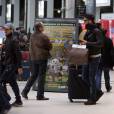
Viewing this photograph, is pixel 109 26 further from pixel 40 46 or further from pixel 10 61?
pixel 10 61

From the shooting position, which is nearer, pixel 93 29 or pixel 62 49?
pixel 93 29

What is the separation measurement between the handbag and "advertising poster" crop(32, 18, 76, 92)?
2094 millimetres

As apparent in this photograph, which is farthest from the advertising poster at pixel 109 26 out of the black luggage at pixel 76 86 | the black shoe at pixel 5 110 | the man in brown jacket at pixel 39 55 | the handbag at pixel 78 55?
the black shoe at pixel 5 110

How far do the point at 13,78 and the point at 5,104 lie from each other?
1352 millimetres

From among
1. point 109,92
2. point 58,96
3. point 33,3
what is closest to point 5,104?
point 58,96

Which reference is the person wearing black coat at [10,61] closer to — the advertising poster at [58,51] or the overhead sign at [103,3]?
the advertising poster at [58,51]

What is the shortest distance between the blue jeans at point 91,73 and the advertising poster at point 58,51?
88.5 inches

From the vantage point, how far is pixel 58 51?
14969mm

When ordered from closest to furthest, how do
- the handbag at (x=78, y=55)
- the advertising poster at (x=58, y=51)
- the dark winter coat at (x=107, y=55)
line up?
the handbag at (x=78, y=55), the advertising poster at (x=58, y=51), the dark winter coat at (x=107, y=55)

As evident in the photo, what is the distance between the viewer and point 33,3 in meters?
46.8

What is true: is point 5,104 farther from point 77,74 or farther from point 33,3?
point 33,3

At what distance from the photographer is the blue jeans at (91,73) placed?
41.1ft

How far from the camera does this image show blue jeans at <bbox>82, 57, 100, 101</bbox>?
12514mm

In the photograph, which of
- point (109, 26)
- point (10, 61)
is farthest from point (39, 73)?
point (109, 26)
